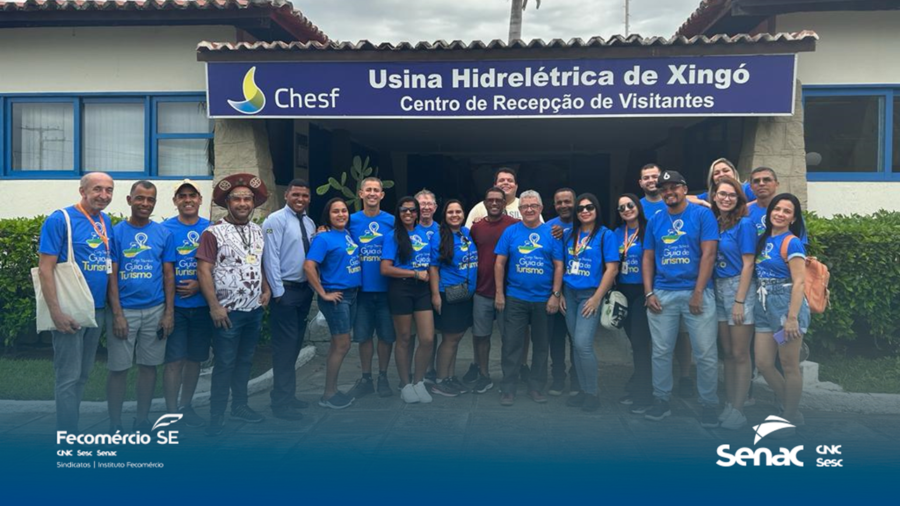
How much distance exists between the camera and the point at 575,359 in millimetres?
6180

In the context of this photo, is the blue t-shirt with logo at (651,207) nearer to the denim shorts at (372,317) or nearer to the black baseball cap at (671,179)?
the black baseball cap at (671,179)

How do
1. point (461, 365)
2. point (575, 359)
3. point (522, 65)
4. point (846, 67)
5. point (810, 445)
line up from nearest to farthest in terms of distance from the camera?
point (810, 445)
point (575, 359)
point (461, 365)
point (522, 65)
point (846, 67)

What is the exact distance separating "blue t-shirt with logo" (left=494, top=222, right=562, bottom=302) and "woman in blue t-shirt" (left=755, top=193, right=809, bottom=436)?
1626 mm

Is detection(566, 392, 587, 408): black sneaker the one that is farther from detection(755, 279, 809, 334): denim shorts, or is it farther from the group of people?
detection(755, 279, 809, 334): denim shorts

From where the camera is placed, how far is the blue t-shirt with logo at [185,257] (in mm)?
5285

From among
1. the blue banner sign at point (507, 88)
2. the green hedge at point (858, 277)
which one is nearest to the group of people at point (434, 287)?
the green hedge at point (858, 277)

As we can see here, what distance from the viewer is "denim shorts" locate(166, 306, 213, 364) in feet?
17.5

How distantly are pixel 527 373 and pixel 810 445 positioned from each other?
2.40m

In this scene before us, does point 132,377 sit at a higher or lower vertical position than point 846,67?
lower

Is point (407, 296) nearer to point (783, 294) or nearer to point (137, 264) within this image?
point (137, 264)

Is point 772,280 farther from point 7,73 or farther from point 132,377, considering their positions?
point 7,73

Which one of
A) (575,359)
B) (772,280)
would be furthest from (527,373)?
(772,280)

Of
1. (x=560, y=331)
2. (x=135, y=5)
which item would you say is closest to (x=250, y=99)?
(x=135, y=5)

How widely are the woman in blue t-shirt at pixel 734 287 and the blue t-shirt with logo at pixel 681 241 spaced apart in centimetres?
12
